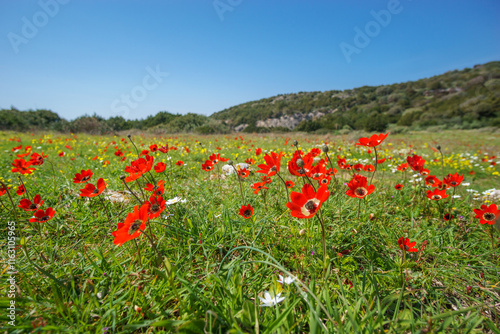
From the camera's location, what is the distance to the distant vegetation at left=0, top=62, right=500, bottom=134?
19.2m

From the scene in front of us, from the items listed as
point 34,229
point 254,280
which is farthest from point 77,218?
point 254,280

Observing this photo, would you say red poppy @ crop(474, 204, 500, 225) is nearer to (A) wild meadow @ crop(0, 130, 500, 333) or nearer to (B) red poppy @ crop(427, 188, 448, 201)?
(A) wild meadow @ crop(0, 130, 500, 333)

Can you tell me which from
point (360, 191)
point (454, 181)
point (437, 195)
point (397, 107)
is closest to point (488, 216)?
point (437, 195)

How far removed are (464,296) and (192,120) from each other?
29.1 m

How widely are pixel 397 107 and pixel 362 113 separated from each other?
4972 mm

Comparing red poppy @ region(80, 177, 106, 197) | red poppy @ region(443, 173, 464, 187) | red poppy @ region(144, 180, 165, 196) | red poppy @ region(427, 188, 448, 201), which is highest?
red poppy @ region(80, 177, 106, 197)

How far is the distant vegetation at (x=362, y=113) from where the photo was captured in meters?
19.2

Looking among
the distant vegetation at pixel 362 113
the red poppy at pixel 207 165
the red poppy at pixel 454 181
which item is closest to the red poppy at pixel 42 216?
the red poppy at pixel 207 165

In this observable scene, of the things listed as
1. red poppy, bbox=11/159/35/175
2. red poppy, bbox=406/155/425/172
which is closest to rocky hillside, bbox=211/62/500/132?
red poppy, bbox=406/155/425/172

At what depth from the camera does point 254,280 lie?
51.6 inches

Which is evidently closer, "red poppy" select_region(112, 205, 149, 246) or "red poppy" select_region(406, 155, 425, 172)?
"red poppy" select_region(112, 205, 149, 246)

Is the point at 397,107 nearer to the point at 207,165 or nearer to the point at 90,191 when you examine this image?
the point at 207,165

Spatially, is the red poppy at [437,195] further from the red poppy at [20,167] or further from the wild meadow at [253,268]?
the red poppy at [20,167]

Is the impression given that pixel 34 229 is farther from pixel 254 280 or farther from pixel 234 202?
pixel 254 280
